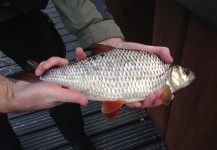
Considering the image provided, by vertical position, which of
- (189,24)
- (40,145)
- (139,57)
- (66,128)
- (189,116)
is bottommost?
(40,145)

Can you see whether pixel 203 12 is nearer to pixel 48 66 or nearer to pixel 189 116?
pixel 189 116

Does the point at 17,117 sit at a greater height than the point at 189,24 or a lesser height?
lesser

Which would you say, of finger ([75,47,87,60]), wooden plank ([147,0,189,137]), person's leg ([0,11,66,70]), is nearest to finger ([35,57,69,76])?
finger ([75,47,87,60])

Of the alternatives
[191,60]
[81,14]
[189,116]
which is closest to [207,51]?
[191,60]

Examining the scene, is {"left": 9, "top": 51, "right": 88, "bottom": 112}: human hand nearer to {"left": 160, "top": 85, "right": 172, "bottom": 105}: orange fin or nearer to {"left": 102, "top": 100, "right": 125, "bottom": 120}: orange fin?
{"left": 102, "top": 100, "right": 125, "bottom": 120}: orange fin

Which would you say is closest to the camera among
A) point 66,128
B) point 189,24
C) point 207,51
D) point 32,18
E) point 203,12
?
point 203,12

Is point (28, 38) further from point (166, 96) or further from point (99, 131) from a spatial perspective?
point (99, 131)
